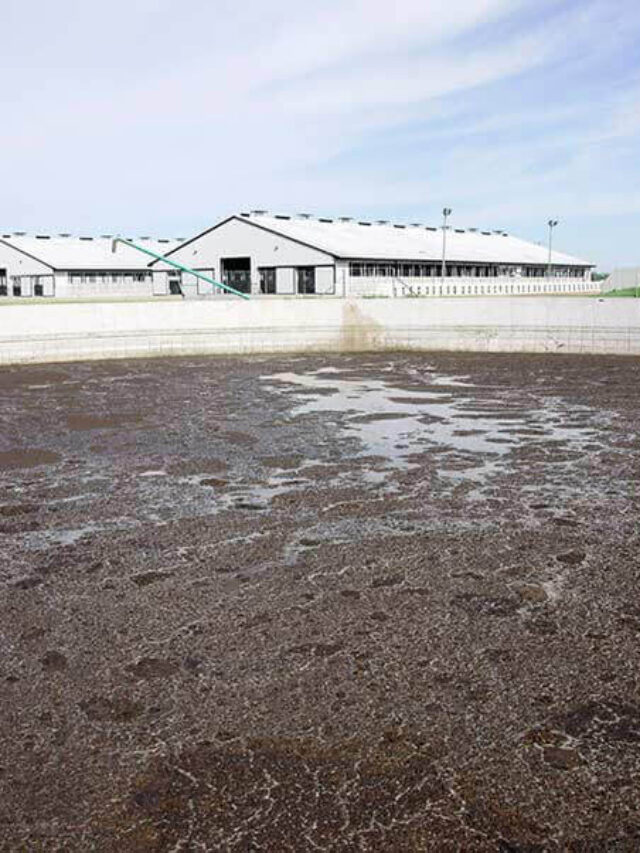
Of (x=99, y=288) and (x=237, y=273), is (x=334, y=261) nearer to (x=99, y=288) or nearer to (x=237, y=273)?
(x=237, y=273)

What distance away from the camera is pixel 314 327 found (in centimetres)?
2759

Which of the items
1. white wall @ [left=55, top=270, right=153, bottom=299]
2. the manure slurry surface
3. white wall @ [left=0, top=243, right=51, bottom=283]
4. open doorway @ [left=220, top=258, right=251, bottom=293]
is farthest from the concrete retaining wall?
white wall @ [left=0, top=243, right=51, bottom=283]

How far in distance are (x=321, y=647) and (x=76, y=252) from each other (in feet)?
215

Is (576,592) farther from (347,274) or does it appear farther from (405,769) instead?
(347,274)

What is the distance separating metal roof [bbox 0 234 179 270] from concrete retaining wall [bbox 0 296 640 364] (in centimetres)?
3620

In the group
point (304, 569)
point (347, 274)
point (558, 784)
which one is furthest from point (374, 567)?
point (347, 274)

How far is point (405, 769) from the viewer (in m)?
4.05

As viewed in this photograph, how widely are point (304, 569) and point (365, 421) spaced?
7173 mm

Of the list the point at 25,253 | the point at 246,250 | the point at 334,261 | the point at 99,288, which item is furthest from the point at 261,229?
the point at 25,253

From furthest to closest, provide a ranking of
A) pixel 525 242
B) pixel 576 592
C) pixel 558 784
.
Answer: pixel 525 242
pixel 576 592
pixel 558 784

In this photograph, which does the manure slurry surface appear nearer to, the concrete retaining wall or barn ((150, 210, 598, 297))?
the concrete retaining wall

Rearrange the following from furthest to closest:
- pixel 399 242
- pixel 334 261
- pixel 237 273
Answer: pixel 399 242
pixel 237 273
pixel 334 261

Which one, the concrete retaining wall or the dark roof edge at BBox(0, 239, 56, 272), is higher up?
the dark roof edge at BBox(0, 239, 56, 272)

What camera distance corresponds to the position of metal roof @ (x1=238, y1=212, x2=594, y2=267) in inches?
2047
